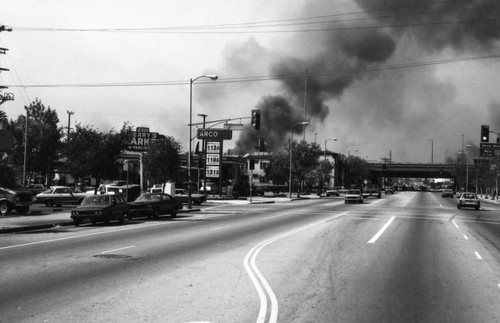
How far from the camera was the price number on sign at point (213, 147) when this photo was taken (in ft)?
181

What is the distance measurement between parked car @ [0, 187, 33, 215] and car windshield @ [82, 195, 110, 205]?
6903mm

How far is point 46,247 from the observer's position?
14914 millimetres

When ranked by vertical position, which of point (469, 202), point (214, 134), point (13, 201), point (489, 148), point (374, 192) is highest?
point (214, 134)

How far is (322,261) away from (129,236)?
27.5 feet

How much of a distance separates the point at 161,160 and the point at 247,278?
1746 inches

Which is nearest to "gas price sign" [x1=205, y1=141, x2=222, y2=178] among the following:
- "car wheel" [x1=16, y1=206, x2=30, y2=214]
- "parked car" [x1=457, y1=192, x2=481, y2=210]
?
"parked car" [x1=457, y1=192, x2=481, y2=210]

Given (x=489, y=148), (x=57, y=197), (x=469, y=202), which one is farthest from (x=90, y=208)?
(x=489, y=148)

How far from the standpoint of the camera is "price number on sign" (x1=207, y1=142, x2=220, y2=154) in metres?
55.3

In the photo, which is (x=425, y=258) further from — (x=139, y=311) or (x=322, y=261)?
(x=139, y=311)

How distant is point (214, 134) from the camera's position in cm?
5141

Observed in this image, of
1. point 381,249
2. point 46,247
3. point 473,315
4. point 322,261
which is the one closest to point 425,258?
point 381,249

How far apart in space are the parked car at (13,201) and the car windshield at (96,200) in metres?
6.90

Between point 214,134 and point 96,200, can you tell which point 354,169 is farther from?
point 96,200

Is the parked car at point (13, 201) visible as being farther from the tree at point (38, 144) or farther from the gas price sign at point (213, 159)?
the tree at point (38, 144)
